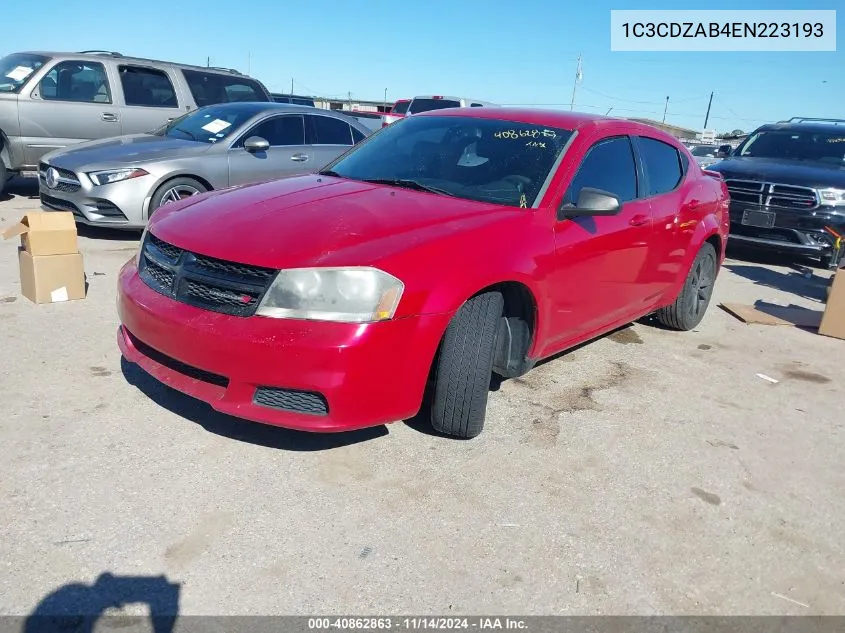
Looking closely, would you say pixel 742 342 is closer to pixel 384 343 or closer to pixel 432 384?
pixel 432 384

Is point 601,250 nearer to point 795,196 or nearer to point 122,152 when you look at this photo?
point 122,152

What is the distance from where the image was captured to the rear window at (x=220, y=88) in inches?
392

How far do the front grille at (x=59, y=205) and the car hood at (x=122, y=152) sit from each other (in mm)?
344

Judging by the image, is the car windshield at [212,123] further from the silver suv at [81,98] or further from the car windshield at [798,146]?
the car windshield at [798,146]

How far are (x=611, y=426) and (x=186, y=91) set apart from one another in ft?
27.3

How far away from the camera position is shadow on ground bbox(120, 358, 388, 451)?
3.30 metres

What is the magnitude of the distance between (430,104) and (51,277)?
44.2 feet

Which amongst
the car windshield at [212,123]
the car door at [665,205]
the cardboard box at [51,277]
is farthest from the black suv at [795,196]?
the cardboard box at [51,277]

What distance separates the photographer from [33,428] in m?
3.26

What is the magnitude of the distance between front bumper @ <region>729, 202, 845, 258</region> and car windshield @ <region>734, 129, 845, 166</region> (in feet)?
5.01

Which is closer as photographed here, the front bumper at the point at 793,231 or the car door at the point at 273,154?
the car door at the point at 273,154

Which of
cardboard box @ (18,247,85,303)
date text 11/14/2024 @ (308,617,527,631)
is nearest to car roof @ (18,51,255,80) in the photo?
cardboard box @ (18,247,85,303)

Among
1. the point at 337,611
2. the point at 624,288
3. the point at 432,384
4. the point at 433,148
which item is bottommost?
the point at 337,611

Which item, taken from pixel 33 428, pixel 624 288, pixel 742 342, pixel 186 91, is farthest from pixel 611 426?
pixel 186 91
